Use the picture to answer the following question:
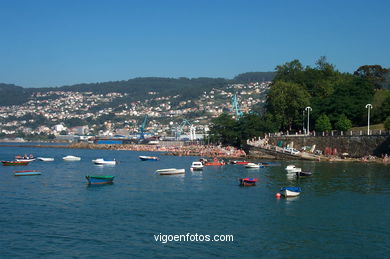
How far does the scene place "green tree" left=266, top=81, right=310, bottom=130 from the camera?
86312 millimetres

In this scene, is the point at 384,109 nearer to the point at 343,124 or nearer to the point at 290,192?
the point at 343,124

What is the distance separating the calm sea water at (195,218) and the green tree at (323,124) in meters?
30.4

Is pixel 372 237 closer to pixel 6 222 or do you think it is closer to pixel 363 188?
pixel 363 188

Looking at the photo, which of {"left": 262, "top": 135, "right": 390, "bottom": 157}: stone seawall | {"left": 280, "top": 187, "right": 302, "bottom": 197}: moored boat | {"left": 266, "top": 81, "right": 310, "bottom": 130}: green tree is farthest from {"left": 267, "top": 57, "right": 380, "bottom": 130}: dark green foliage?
{"left": 280, "top": 187, "right": 302, "bottom": 197}: moored boat

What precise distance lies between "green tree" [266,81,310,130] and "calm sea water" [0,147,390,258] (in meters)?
39.8

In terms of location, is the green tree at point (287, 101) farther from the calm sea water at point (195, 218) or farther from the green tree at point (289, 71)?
the calm sea water at point (195, 218)

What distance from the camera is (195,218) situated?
2884 centimetres

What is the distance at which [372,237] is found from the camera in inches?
985

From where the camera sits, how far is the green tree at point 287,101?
8631 cm

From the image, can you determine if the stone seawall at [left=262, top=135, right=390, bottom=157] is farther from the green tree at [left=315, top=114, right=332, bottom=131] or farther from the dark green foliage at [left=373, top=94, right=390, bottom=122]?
the dark green foliage at [left=373, top=94, right=390, bottom=122]

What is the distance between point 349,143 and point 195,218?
46048 mm

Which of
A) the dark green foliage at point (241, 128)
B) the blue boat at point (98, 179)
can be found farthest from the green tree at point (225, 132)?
the blue boat at point (98, 179)

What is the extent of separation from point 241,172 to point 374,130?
24263 millimetres

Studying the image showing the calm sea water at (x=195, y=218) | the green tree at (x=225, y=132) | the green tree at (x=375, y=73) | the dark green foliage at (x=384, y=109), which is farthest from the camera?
the green tree at (x=375, y=73)
